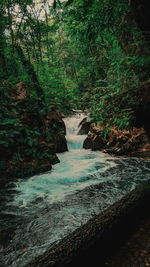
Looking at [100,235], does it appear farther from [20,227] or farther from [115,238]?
[20,227]

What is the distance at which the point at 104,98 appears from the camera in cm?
491

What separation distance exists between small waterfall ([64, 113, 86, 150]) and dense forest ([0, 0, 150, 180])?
876 millimetres

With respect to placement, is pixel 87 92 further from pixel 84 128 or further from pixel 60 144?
pixel 84 128

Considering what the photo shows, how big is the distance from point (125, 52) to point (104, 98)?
2.65m

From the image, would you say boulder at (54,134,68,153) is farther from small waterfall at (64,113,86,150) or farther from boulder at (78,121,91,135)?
boulder at (78,121,91,135)

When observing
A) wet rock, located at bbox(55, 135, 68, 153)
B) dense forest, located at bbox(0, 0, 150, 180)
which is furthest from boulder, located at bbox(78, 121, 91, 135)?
wet rock, located at bbox(55, 135, 68, 153)

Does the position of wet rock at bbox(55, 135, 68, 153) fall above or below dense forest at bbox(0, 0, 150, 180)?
below

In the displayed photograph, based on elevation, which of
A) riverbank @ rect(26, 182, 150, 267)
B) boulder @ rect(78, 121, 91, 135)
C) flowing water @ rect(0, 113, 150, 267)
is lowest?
flowing water @ rect(0, 113, 150, 267)

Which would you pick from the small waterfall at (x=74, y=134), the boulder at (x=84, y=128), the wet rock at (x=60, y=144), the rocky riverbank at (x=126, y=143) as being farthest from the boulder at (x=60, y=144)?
the boulder at (x=84, y=128)

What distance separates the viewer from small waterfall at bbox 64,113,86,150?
11.5 m

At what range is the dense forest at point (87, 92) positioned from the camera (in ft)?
14.9

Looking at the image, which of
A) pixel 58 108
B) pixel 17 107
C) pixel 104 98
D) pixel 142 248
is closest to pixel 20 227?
pixel 142 248

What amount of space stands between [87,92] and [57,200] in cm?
428

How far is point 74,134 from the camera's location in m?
13.1
